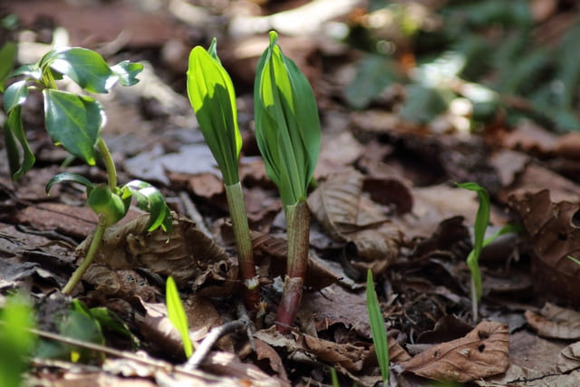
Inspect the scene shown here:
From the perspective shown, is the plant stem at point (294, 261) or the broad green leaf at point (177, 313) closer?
the broad green leaf at point (177, 313)

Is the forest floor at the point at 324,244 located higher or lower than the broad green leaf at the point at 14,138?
lower

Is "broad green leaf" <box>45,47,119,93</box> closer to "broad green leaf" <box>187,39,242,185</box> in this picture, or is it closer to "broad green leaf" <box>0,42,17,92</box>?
"broad green leaf" <box>0,42,17,92</box>

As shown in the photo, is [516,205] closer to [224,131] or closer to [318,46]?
[224,131]

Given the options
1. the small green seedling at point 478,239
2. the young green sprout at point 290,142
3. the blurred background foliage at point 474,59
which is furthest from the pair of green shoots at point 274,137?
the blurred background foliage at point 474,59

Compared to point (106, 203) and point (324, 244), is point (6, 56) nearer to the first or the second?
point (106, 203)

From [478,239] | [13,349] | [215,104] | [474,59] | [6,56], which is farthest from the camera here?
[474,59]

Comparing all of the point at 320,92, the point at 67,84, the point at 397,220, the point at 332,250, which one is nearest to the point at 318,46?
the point at 320,92

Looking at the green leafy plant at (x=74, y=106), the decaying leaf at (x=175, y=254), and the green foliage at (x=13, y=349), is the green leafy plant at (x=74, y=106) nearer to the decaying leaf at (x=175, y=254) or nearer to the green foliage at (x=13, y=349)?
the decaying leaf at (x=175, y=254)

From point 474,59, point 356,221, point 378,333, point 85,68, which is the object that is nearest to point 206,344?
point 378,333
